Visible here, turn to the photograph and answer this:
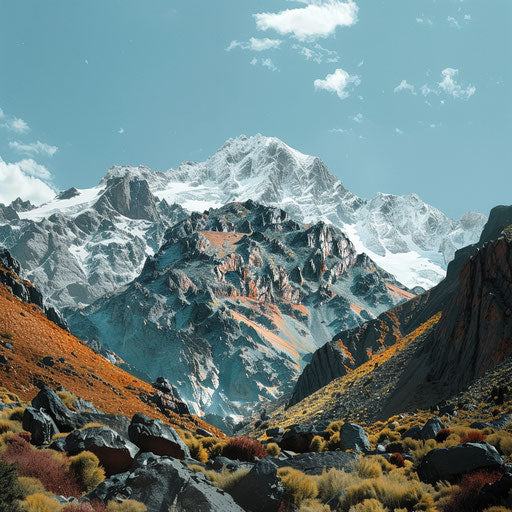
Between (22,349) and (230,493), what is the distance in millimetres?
42879

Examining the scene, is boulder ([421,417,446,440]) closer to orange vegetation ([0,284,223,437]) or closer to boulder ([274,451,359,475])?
boulder ([274,451,359,475])

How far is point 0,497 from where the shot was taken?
36.2ft

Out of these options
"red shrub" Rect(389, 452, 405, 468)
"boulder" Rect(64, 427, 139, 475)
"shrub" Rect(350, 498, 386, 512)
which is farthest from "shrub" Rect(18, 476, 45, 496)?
"red shrub" Rect(389, 452, 405, 468)

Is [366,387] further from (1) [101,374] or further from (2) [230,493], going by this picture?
(2) [230,493]

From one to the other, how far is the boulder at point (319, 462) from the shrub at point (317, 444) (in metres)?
4.41

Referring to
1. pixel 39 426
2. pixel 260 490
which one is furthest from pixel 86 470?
pixel 260 490

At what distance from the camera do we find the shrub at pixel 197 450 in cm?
2073

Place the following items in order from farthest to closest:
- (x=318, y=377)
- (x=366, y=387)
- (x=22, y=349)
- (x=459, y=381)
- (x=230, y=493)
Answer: (x=318, y=377), (x=366, y=387), (x=22, y=349), (x=459, y=381), (x=230, y=493)

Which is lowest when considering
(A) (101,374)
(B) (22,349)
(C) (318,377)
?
(C) (318,377)

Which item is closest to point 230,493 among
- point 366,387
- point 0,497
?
point 0,497

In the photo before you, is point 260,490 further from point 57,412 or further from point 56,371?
point 56,371

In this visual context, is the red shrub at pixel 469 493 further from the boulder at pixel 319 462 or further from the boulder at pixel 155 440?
the boulder at pixel 155 440

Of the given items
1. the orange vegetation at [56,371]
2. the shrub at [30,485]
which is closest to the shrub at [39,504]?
the shrub at [30,485]

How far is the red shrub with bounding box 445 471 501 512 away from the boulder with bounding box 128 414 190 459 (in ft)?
35.4
